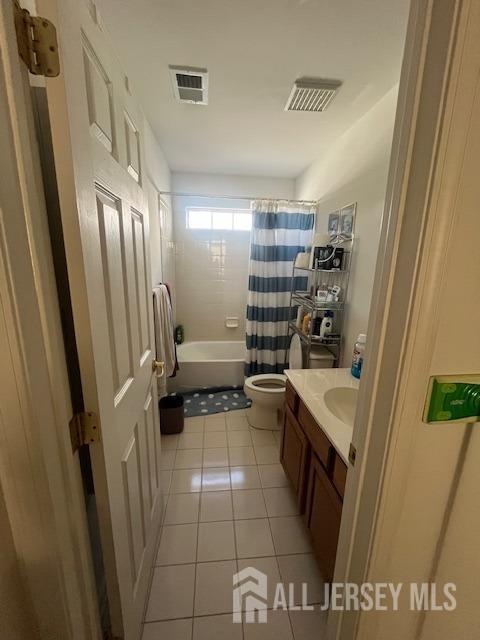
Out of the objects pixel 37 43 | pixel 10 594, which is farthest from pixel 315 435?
pixel 37 43

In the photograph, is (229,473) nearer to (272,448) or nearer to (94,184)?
(272,448)

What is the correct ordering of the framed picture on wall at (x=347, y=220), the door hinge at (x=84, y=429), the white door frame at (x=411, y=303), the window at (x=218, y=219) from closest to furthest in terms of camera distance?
the white door frame at (x=411, y=303)
the door hinge at (x=84, y=429)
the framed picture on wall at (x=347, y=220)
the window at (x=218, y=219)

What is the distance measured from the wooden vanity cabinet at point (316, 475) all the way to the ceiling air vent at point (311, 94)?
5.82 ft

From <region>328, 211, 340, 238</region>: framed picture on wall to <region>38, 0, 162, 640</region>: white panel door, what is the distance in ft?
5.27

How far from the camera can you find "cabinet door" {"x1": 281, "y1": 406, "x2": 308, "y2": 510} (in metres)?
1.44

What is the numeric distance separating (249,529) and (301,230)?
2.64 m

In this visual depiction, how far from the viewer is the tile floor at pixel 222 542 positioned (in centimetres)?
113

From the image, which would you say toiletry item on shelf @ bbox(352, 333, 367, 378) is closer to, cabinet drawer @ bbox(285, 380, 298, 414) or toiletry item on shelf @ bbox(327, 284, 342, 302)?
cabinet drawer @ bbox(285, 380, 298, 414)

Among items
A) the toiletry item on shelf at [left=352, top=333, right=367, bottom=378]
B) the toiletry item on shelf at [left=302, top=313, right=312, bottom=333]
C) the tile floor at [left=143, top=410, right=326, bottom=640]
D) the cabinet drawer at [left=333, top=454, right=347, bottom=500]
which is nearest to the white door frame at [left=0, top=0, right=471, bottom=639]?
the cabinet drawer at [left=333, top=454, right=347, bottom=500]

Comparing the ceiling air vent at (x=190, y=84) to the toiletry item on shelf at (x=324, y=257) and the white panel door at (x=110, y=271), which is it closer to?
the white panel door at (x=110, y=271)

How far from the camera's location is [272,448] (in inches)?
86.6

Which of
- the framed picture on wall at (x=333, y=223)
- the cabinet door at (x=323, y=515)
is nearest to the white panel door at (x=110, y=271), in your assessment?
the cabinet door at (x=323, y=515)

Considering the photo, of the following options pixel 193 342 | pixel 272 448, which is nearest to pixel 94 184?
pixel 272 448

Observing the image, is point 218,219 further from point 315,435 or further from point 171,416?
point 315,435
